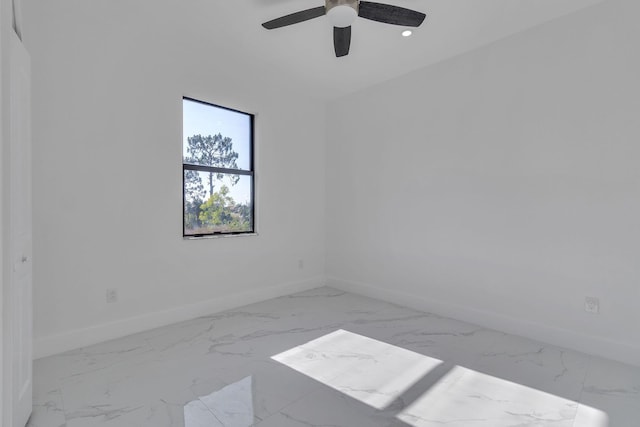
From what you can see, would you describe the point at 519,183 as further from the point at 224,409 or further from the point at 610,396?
the point at 224,409

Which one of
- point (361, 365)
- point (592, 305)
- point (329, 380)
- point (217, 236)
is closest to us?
point (329, 380)

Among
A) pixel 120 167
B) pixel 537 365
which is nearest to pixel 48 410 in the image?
pixel 120 167

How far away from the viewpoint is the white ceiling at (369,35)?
8.87 feet

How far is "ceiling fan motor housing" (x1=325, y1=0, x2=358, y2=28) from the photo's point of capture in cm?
212

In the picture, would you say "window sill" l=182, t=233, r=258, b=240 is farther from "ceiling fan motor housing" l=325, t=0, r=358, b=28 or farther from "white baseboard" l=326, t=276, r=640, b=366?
"ceiling fan motor housing" l=325, t=0, r=358, b=28

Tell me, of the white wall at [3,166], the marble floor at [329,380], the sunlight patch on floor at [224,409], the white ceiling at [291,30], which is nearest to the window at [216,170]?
the white ceiling at [291,30]

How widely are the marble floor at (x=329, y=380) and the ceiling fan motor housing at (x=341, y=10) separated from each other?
2.34 metres

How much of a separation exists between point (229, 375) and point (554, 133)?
3.16 m

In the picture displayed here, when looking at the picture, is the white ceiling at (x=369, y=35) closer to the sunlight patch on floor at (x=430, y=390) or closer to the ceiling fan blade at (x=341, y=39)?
the ceiling fan blade at (x=341, y=39)

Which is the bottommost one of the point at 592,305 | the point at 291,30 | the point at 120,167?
the point at 592,305

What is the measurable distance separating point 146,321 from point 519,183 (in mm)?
3540

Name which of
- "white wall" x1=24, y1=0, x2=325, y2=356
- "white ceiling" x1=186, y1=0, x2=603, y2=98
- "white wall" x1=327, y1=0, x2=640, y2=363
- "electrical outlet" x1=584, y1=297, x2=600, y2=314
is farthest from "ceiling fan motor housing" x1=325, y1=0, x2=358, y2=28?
"electrical outlet" x1=584, y1=297, x2=600, y2=314

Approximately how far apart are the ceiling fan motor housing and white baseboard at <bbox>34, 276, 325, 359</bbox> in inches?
110

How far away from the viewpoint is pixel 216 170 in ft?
11.8
